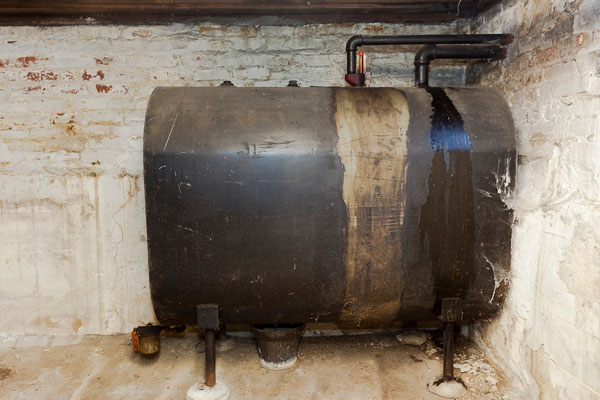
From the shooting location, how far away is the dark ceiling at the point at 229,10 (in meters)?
2.09

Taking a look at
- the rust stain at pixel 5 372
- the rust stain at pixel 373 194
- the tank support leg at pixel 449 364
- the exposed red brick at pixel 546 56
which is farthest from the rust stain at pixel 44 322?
the exposed red brick at pixel 546 56

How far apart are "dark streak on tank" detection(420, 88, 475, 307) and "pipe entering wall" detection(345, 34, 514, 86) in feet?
1.45

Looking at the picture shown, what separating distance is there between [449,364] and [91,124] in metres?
2.13

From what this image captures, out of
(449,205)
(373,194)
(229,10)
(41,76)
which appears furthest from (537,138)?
(41,76)

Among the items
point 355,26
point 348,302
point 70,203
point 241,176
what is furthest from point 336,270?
point 70,203

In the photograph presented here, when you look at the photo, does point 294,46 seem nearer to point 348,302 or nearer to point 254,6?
point 254,6

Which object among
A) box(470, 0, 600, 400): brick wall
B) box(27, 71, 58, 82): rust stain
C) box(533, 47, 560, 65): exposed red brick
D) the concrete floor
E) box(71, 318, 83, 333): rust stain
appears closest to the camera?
box(470, 0, 600, 400): brick wall

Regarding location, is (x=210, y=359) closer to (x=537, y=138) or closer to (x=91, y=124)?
(x=91, y=124)

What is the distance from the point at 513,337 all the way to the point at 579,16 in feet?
4.28

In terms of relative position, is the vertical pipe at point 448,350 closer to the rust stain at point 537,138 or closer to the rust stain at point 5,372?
the rust stain at point 537,138

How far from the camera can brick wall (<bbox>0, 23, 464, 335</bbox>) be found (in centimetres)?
229

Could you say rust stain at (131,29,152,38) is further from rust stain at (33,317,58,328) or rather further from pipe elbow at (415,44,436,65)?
rust stain at (33,317,58,328)

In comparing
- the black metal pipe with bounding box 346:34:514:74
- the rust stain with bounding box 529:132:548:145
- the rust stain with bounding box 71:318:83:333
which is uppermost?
the black metal pipe with bounding box 346:34:514:74

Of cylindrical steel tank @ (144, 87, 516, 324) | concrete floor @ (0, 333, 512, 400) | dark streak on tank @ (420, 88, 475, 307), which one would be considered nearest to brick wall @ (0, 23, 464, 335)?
concrete floor @ (0, 333, 512, 400)
